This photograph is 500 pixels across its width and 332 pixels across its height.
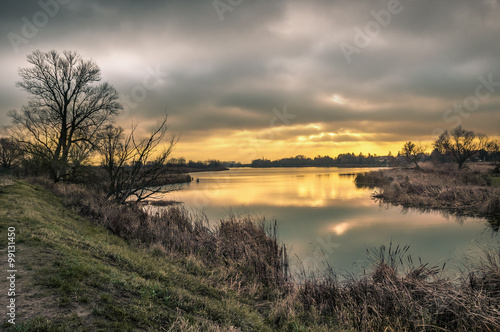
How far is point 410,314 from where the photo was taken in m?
5.96

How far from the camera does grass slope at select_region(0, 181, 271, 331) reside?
4203 mm

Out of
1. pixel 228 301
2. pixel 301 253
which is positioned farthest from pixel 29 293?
pixel 301 253

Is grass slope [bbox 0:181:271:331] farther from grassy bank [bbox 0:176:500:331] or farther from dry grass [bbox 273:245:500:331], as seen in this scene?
dry grass [bbox 273:245:500:331]

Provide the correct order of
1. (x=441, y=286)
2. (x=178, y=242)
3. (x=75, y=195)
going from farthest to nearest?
(x=75, y=195)
(x=178, y=242)
(x=441, y=286)

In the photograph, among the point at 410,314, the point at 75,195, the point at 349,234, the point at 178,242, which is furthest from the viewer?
the point at 75,195

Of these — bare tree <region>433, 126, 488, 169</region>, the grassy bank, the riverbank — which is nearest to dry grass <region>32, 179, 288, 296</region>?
the grassy bank

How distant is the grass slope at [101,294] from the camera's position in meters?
4.20

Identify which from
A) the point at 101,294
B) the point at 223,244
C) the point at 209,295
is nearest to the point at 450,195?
the point at 223,244

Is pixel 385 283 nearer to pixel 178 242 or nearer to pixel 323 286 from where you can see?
pixel 323 286

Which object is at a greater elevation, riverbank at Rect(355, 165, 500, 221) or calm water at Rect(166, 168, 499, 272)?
riverbank at Rect(355, 165, 500, 221)

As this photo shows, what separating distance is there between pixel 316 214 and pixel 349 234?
6.29 m

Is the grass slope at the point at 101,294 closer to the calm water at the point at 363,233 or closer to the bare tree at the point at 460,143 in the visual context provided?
the calm water at the point at 363,233

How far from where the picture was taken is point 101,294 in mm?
4867

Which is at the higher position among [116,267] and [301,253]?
[116,267]
